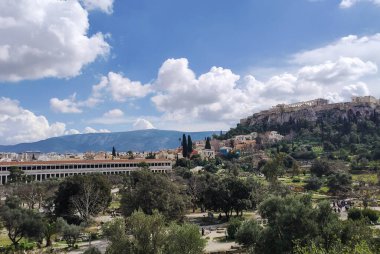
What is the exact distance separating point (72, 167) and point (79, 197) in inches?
2699

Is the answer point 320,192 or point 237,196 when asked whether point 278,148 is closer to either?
point 320,192

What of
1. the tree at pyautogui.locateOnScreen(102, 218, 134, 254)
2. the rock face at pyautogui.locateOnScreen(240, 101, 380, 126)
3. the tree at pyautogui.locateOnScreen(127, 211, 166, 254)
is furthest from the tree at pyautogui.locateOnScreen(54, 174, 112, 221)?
the rock face at pyautogui.locateOnScreen(240, 101, 380, 126)

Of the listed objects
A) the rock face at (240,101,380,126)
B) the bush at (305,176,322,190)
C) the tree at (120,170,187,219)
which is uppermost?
the rock face at (240,101,380,126)

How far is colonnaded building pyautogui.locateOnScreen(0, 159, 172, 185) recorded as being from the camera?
352ft

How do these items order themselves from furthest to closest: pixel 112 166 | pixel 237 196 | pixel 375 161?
1. pixel 112 166
2. pixel 375 161
3. pixel 237 196

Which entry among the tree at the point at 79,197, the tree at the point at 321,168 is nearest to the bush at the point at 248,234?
the tree at the point at 79,197

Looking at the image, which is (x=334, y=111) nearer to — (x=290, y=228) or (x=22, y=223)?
(x=22, y=223)

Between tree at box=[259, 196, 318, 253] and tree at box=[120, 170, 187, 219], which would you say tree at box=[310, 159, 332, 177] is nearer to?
tree at box=[120, 170, 187, 219]

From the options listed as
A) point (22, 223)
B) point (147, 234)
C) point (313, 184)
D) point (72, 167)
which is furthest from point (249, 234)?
point (72, 167)

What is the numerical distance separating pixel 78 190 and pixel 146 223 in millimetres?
27239

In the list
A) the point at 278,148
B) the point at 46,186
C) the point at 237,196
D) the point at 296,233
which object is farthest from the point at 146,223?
the point at 278,148

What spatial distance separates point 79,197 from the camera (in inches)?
1916

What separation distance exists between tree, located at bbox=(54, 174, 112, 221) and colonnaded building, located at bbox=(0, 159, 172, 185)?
55.8m

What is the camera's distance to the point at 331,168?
83750 mm
